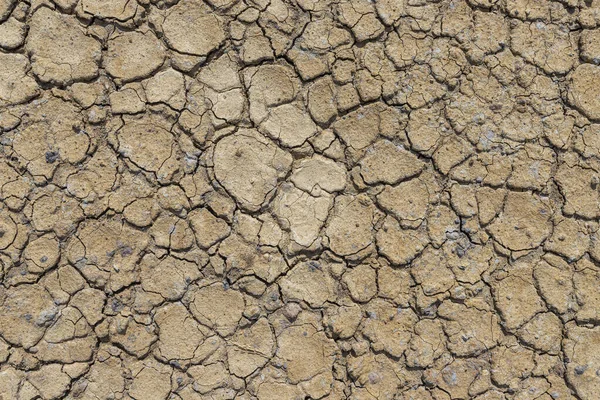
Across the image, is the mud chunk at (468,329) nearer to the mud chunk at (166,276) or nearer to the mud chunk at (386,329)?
the mud chunk at (386,329)

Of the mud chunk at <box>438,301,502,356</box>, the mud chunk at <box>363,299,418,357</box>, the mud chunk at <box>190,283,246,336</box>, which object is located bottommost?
the mud chunk at <box>190,283,246,336</box>

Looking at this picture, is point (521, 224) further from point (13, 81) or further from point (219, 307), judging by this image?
point (13, 81)

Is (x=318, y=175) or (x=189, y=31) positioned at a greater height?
(x=189, y=31)

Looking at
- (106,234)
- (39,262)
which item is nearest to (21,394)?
(39,262)

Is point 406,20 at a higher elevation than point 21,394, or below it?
higher

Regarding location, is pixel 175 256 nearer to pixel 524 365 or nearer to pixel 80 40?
pixel 80 40

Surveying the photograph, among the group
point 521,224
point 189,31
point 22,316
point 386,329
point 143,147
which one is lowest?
point 22,316

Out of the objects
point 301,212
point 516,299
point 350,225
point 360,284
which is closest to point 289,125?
point 301,212

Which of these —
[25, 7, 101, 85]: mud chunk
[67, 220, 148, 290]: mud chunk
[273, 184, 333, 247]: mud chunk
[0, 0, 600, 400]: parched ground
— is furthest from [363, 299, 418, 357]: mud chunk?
[25, 7, 101, 85]: mud chunk

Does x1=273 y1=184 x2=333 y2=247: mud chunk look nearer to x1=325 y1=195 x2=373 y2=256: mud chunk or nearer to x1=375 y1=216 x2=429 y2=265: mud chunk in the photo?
x1=325 y1=195 x2=373 y2=256: mud chunk
